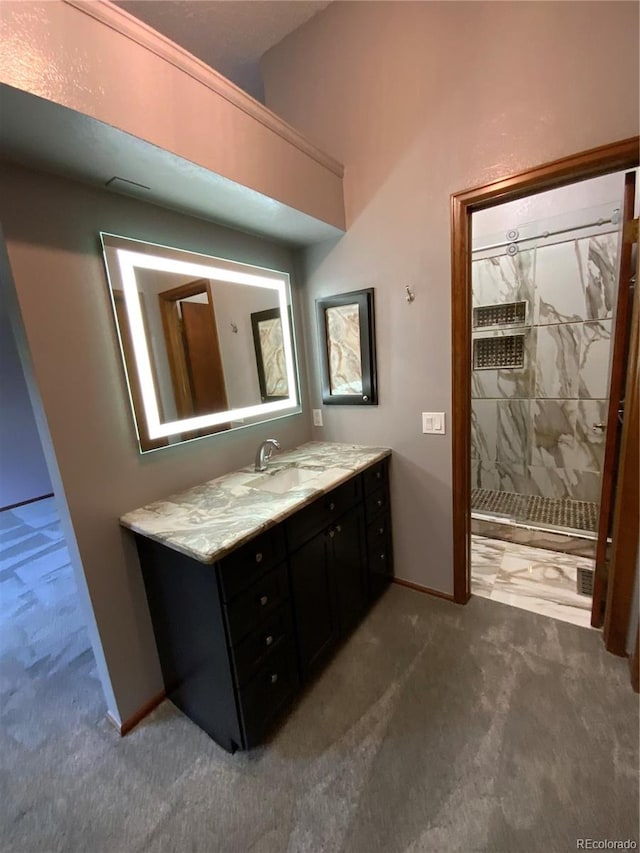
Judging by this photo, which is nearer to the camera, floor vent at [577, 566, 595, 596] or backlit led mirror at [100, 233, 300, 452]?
backlit led mirror at [100, 233, 300, 452]

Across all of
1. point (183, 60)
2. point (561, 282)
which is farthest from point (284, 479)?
point (561, 282)

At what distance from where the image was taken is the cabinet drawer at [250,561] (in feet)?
3.81

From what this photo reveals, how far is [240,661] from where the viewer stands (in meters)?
1.23

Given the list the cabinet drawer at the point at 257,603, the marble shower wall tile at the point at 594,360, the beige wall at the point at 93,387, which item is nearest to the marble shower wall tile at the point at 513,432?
the marble shower wall tile at the point at 594,360

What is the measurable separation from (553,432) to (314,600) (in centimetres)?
285

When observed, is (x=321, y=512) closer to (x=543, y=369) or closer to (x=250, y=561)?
(x=250, y=561)

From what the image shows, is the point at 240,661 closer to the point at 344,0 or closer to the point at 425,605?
the point at 425,605

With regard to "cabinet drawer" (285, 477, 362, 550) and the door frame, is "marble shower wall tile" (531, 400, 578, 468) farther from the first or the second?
Answer: "cabinet drawer" (285, 477, 362, 550)

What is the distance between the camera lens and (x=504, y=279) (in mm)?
3273

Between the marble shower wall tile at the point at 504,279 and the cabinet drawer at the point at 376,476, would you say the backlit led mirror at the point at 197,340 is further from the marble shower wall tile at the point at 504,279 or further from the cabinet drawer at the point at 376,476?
the marble shower wall tile at the point at 504,279

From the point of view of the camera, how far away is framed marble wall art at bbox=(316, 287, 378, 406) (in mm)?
2033

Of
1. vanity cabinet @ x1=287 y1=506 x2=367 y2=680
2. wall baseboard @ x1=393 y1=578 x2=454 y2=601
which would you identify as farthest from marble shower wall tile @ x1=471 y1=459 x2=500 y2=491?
vanity cabinet @ x1=287 y1=506 x2=367 y2=680

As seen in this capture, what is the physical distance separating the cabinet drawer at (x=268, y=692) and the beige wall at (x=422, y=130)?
1.03m

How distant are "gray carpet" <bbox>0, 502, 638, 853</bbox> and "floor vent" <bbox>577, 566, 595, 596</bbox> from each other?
426mm
